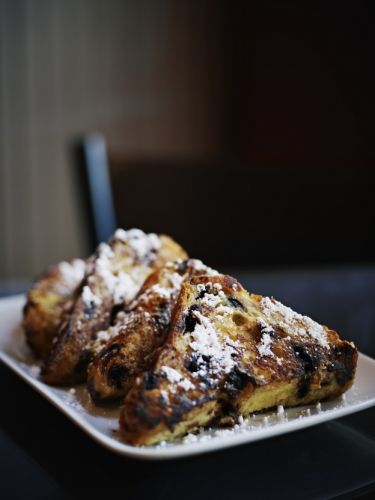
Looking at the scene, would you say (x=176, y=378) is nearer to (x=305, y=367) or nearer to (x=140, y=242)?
(x=305, y=367)

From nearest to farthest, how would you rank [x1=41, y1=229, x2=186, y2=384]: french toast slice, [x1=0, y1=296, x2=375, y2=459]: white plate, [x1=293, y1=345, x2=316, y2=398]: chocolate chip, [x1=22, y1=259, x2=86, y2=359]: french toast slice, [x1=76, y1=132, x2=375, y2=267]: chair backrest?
[x1=0, y1=296, x2=375, y2=459]: white plate
[x1=293, y1=345, x2=316, y2=398]: chocolate chip
[x1=41, y1=229, x2=186, y2=384]: french toast slice
[x1=22, y1=259, x2=86, y2=359]: french toast slice
[x1=76, y1=132, x2=375, y2=267]: chair backrest

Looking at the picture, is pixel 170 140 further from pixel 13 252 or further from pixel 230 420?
pixel 230 420

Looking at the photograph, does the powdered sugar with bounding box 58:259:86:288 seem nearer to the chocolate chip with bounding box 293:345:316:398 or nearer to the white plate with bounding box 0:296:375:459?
the white plate with bounding box 0:296:375:459

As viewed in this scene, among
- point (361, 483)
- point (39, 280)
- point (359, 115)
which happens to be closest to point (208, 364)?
point (361, 483)

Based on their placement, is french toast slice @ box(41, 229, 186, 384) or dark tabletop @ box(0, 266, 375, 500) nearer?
dark tabletop @ box(0, 266, 375, 500)

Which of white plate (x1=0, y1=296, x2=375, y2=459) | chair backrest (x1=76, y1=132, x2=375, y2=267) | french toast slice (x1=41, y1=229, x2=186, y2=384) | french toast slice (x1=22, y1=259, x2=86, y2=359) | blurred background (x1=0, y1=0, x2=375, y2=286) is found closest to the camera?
white plate (x1=0, y1=296, x2=375, y2=459)

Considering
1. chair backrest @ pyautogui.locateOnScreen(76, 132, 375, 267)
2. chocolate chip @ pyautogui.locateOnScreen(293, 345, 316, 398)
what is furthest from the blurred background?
chocolate chip @ pyautogui.locateOnScreen(293, 345, 316, 398)

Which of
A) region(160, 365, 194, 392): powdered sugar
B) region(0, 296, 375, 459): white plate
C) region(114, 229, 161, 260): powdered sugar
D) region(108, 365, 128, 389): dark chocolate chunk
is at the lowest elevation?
region(0, 296, 375, 459): white plate
